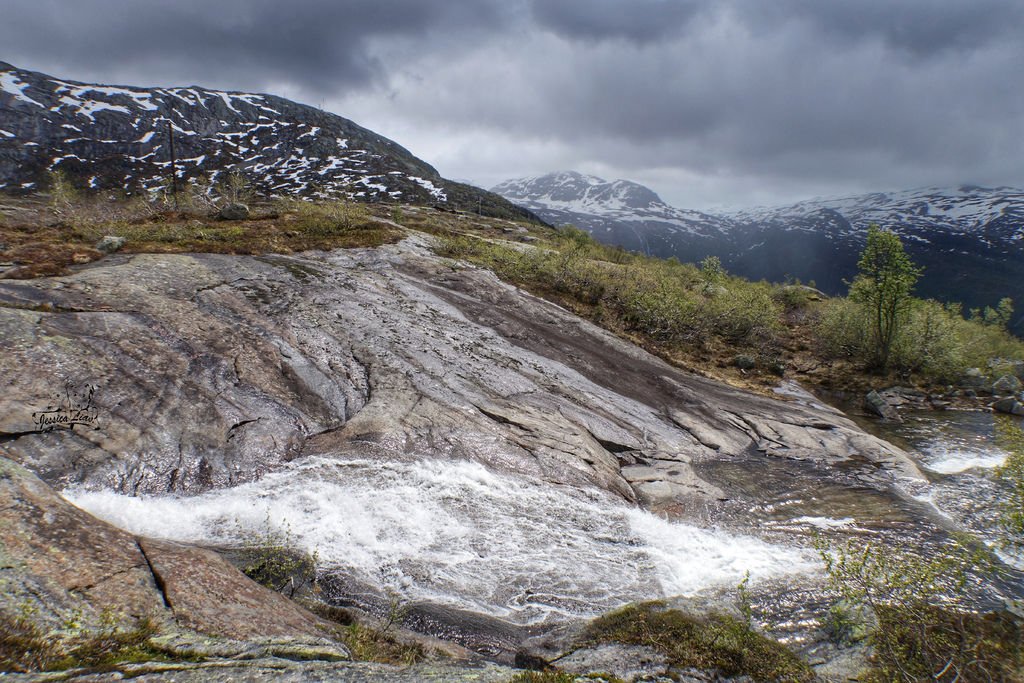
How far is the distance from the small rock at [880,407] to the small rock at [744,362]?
7.63 metres

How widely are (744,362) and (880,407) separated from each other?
881cm

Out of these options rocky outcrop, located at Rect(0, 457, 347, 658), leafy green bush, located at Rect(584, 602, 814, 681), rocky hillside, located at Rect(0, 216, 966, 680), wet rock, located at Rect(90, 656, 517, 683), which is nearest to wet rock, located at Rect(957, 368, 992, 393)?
rocky hillside, located at Rect(0, 216, 966, 680)

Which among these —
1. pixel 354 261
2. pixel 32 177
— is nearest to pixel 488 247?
pixel 354 261

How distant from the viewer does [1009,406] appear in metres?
A: 31.0

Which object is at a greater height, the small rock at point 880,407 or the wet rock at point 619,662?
the small rock at point 880,407

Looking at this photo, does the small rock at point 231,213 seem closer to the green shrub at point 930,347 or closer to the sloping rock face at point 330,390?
the sloping rock face at point 330,390

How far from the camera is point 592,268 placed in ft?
118

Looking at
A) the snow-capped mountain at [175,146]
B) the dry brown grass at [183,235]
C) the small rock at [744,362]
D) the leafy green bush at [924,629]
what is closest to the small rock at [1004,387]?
the small rock at [744,362]

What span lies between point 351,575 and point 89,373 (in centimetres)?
1038

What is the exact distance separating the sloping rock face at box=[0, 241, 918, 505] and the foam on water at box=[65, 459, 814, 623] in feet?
2.90

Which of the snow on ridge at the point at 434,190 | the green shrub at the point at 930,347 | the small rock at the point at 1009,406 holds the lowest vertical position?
the small rock at the point at 1009,406

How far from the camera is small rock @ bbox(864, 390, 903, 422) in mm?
29316

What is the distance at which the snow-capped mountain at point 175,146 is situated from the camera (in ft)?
387

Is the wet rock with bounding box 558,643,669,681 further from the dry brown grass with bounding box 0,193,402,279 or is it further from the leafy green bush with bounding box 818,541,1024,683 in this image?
the dry brown grass with bounding box 0,193,402,279
